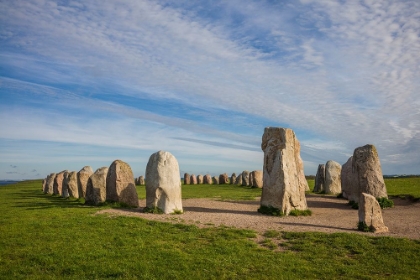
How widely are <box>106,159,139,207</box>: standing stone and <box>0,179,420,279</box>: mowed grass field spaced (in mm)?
6187

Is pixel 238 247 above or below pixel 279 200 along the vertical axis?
below

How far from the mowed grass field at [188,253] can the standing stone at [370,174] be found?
988 cm

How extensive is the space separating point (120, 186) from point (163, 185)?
3.77m

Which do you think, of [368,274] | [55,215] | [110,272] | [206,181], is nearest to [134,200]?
[55,215]

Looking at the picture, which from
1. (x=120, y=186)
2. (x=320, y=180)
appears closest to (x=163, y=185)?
(x=120, y=186)

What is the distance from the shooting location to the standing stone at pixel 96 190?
21.9 metres

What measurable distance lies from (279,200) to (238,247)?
741cm

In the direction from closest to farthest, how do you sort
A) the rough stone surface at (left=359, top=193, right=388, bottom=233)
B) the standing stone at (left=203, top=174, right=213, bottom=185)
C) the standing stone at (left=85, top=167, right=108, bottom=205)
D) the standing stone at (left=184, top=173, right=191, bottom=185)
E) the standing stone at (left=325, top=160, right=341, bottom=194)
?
the rough stone surface at (left=359, top=193, right=388, bottom=233) < the standing stone at (left=85, top=167, right=108, bottom=205) < the standing stone at (left=325, top=160, right=341, bottom=194) < the standing stone at (left=184, top=173, right=191, bottom=185) < the standing stone at (left=203, top=174, right=213, bottom=185)

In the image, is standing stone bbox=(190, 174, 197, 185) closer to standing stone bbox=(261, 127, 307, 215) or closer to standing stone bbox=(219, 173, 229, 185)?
standing stone bbox=(219, 173, 229, 185)

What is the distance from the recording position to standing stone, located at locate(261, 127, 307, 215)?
1844 cm

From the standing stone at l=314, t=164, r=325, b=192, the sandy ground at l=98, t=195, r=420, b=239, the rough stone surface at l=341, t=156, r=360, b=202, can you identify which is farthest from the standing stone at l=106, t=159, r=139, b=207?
the standing stone at l=314, t=164, r=325, b=192

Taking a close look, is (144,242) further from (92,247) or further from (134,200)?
(134,200)

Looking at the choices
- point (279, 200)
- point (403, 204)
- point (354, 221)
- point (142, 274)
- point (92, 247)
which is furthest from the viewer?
→ point (403, 204)

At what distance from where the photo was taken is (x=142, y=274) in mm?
9141
